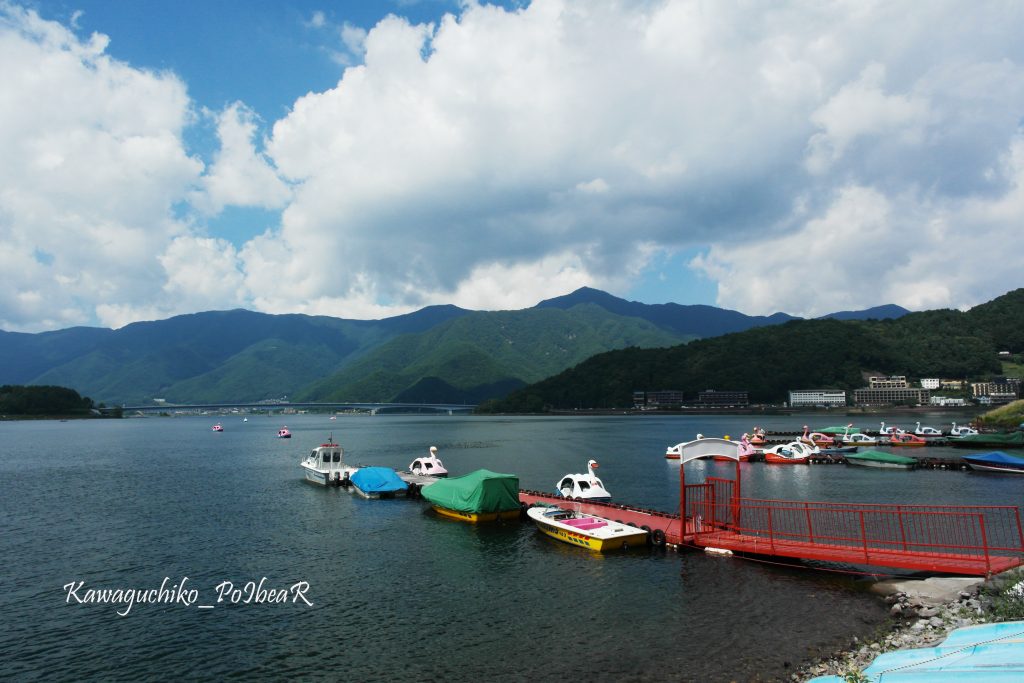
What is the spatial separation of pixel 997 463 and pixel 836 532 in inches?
1628

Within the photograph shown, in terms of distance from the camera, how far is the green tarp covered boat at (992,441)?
80.8 meters

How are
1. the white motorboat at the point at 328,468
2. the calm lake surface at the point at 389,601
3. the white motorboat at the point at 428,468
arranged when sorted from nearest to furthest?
1. the calm lake surface at the point at 389,601
2. the white motorboat at the point at 328,468
3. the white motorboat at the point at 428,468

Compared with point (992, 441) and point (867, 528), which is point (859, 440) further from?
point (867, 528)

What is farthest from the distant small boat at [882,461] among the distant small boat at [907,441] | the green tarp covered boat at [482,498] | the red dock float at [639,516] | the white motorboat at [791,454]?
the green tarp covered boat at [482,498]

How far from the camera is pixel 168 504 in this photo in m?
48.8

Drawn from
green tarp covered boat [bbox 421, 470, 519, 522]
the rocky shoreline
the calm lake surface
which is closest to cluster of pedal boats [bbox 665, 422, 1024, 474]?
the calm lake surface

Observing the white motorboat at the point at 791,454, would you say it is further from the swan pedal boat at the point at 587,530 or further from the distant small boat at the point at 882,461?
the swan pedal boat at the point at 587,530

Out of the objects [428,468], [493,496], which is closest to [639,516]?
[493,496]

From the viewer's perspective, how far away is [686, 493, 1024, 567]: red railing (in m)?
27.8

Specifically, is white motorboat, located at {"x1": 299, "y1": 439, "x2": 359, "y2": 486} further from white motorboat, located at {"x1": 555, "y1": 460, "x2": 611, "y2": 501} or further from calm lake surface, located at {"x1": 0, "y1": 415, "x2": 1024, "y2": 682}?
white motorboat, located at {"x1": 555, "y1": 460, "x2": 611, "y2": 501}

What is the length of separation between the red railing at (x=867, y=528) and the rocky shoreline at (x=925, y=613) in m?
2.53

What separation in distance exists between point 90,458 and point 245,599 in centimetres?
8891

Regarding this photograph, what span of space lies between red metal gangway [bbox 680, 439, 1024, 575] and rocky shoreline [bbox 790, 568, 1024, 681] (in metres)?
1.40

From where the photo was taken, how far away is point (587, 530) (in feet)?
107
